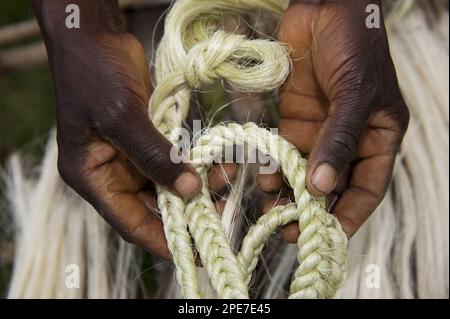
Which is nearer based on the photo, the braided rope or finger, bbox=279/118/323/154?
the braided rope

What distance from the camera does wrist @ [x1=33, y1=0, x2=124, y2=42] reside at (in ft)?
2.60

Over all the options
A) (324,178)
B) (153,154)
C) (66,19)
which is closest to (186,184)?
(153,154)

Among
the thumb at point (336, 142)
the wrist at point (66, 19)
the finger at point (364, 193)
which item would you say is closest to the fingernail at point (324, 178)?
the thumb at point (336, 142)

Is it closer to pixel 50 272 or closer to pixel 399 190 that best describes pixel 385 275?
pixel 399 190

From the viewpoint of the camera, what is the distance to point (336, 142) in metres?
0.73

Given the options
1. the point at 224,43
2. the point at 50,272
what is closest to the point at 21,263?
the point at 50,272

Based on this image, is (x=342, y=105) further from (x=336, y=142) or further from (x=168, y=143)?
(x=168, y=143)

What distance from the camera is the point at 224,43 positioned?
0.79 meters

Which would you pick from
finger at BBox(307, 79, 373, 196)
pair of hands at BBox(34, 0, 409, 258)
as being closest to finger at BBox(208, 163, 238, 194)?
pair of hands at BBox(34, 0, 409, 258)

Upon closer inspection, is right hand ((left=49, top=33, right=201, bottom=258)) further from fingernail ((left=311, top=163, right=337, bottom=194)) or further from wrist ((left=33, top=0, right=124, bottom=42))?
fingernail ((left=311, top=163, right=337, bottom=194))

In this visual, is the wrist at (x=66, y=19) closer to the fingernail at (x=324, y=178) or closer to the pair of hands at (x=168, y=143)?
the pair of hands at (x=168, y=143)

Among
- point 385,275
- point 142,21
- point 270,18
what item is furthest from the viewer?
point 142,21

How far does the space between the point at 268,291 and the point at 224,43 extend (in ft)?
1.39

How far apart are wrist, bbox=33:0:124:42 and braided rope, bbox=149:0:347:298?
9 cm
